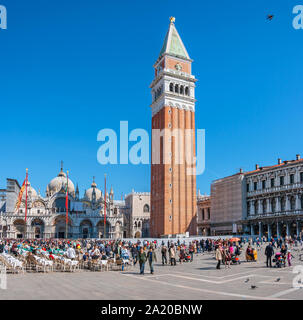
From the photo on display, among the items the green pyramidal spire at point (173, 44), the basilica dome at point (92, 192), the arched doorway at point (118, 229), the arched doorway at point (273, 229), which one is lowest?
the arched doorway at point (118, 229)

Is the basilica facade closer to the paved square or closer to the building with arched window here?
the building with arched window

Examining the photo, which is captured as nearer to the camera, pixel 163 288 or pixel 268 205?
pixel 163 288

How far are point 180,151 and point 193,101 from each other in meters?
9.62

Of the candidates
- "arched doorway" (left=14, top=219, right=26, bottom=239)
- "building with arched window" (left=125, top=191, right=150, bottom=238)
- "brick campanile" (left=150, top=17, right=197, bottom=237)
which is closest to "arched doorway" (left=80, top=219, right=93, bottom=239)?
"building with arched window" (left=125, top=191, right=150, bottom=238)

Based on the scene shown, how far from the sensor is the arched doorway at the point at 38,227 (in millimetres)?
76688

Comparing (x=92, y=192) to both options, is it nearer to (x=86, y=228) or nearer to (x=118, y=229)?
(x=86, y=228)

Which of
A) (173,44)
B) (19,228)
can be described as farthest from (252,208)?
(19,228)

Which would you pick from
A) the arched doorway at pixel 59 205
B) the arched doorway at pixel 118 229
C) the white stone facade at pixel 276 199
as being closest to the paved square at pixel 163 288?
the white stone facade at pixel 276 199

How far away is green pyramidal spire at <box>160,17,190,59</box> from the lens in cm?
6275

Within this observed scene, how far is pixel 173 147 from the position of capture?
5872 cm

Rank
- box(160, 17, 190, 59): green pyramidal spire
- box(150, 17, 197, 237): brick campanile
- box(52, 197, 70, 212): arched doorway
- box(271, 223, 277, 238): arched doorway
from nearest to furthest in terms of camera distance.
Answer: box(271, 223, 277, 238): arched doorway
box(150, 17, 197, 237): brick campanile
box(160, 17, 190, 59): green pyramidal spire
box(52, 197, 70, 212): arched doorway

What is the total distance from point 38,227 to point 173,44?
4654 centimetres

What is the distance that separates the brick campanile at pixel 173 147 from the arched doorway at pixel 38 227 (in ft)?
92.3

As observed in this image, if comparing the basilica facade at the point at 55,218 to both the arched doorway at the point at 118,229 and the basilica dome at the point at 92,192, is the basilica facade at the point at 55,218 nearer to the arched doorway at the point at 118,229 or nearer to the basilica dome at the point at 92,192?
the arched doorway at the point at 118,229
